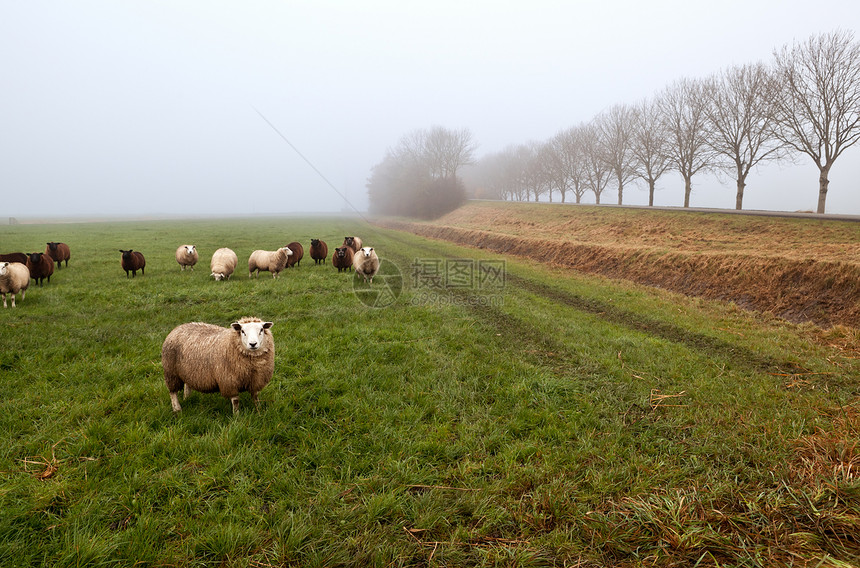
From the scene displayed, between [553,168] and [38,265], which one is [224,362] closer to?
[38,265]

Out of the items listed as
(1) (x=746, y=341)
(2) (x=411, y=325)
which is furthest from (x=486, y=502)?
(1) (x=746, y=341)

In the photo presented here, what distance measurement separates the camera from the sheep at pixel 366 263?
13.3 m

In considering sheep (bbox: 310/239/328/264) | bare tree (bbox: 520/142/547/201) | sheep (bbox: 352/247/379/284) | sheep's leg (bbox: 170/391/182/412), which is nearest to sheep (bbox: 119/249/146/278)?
sheep (bbox: 310/239/328/264)

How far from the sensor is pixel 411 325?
8.53 metres

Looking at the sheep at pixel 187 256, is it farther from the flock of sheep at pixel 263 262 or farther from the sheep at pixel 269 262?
the sheep at pixel 269 262

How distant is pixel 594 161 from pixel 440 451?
53583 millimetres

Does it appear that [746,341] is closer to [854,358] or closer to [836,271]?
[854,358]

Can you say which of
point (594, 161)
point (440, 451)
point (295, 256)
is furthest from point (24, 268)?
point (594, 161)

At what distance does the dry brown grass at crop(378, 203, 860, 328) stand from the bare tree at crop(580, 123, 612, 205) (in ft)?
75.9

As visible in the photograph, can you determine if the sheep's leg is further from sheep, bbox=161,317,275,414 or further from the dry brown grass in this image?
the dry brown grass

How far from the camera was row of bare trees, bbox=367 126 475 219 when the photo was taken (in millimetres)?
55906

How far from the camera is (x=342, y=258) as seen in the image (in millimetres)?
15445

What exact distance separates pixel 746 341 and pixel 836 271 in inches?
203

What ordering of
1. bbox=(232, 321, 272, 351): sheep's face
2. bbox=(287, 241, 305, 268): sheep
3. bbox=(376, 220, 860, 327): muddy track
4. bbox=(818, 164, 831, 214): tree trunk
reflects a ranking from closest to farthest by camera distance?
bbox=(232, 321, 272, 351): sheep's face < bbox=(376, 220, 860, 327): muddy track < bbox=(287, 241, 305, 268): sheep < bbox=(818, 164, 831, 214): tree trunk
